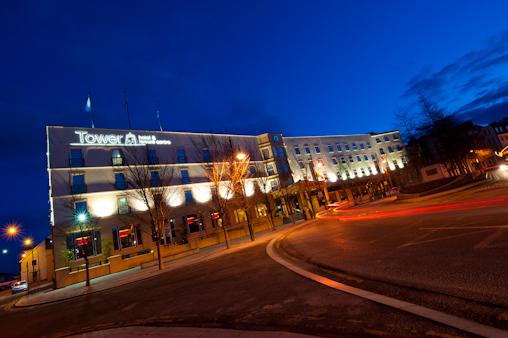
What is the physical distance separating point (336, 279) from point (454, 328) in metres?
3.36

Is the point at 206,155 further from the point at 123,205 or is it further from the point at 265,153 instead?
the point at 123,205

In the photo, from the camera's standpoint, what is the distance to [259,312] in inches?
210

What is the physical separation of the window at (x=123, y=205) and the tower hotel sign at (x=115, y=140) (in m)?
7.24

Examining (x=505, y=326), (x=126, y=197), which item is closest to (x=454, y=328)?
(x=505, y=326)

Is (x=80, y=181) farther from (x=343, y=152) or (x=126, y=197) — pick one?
(x=343, y=152)

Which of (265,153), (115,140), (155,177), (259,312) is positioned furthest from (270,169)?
(259,312)

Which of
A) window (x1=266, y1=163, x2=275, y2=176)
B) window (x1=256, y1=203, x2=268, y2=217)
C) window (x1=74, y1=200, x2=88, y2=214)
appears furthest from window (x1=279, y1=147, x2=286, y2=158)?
window (x1=74, y1=200, x2=88, y2=214)

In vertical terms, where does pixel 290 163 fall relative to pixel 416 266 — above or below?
above

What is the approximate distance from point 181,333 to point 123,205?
2932 centimetres

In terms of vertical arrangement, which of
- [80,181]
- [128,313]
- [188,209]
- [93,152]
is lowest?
[128,313]

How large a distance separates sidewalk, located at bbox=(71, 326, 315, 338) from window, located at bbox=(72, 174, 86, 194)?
26.6 m

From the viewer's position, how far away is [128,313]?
318 inches

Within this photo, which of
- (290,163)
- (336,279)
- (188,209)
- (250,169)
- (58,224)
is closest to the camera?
(336,279)

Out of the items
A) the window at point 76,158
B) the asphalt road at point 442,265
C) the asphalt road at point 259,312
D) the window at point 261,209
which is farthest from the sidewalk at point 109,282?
the window at point 261,209
